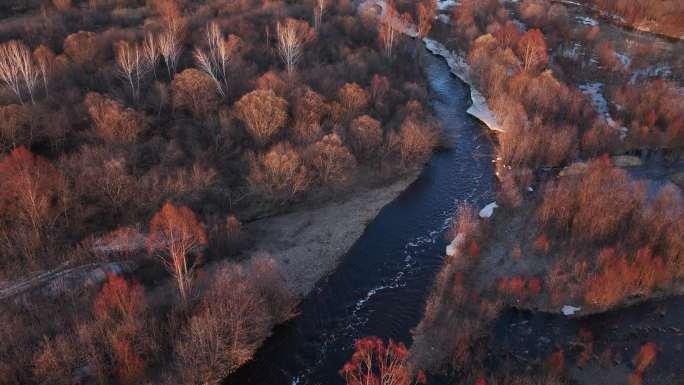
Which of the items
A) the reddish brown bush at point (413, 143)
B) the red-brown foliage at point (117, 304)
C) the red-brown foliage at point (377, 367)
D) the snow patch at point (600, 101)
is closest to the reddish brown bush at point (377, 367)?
the red-brown foliage at point (377, 367)

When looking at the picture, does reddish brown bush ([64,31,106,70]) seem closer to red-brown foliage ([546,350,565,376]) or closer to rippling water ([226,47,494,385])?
rippling water ([226,47,494,385])

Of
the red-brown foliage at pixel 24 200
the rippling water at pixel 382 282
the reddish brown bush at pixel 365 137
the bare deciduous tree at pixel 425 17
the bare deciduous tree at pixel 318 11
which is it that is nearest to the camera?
the rippling water at pixel 382 282

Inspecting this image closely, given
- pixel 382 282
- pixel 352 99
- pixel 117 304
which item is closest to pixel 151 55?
pixel 352 99

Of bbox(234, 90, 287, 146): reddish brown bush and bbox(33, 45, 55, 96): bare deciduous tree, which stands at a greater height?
bbox(33, 45, 55, 96): bare deciduous tree

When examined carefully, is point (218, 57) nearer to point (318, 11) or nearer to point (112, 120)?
point (112, 120)

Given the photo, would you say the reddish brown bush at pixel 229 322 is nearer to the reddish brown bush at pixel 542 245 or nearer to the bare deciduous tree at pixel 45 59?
the reddish brown bush at pixel 542 245

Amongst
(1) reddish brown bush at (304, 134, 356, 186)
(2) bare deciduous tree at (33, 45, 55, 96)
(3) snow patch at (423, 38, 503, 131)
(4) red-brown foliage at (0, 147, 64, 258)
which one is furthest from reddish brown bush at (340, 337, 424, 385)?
(2) bare deciduous tree at (33, 45, 55, 96)
